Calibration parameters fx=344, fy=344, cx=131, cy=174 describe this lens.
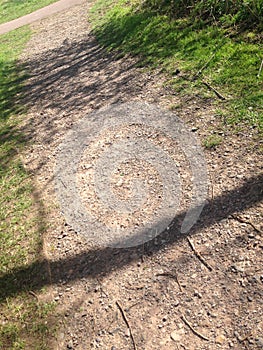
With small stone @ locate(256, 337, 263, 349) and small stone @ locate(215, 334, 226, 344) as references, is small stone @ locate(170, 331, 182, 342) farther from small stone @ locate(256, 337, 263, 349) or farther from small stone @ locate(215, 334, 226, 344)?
small stone @ locate(256, 337, 263, 349)

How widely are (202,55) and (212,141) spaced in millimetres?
2291

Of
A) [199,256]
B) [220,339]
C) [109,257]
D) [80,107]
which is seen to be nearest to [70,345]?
[109,257]

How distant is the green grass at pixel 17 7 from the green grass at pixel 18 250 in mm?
13039

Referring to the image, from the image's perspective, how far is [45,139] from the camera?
17.6ft

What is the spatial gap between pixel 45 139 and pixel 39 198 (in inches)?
59.6

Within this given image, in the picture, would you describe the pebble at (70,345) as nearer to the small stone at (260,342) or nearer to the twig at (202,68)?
the small stone at (260,342)

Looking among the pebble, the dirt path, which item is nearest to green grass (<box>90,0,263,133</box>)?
the pebble

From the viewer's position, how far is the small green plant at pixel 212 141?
402 cm

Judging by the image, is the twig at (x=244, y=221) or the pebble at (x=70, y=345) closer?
the pebble at (x=70, y=345)

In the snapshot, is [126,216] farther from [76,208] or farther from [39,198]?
[39,198]

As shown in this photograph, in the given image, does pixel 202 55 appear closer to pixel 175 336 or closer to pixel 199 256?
pixel 199 256

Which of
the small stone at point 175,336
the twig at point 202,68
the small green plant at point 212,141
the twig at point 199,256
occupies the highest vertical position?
the twig at point 202,68

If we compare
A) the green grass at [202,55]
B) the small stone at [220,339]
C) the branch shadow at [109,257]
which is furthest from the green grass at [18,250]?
the green grass at [202,55]

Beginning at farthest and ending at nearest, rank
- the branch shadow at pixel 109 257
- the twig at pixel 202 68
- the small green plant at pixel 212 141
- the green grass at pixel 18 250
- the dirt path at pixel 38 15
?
the dirt path at pixel 38 15
the twig at pixel 202 68
the small green plant at pixel 212 141
the branch shadow at pixel 109 257
the green grass at pixel 18 250
